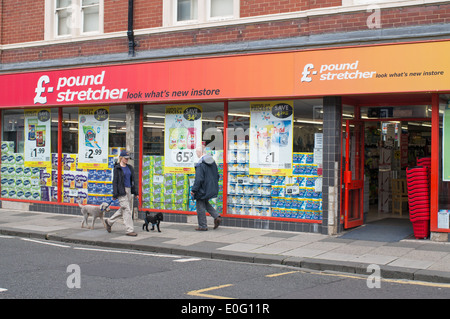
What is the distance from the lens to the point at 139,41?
1430cm

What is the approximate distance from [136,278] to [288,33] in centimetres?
678

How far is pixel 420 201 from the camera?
11.1 metres

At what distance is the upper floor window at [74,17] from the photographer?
15.4 metres

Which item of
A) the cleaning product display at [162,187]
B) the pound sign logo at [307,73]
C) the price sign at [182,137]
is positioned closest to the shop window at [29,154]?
the cleaning product display at [162,187]

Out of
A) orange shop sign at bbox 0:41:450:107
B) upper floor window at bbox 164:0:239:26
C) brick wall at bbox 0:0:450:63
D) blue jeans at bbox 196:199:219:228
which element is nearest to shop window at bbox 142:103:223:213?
orange shop sign at bbox 0:41:450:107

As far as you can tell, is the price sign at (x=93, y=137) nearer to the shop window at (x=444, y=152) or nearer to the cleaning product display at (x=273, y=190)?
the cleaning product display at (x=273, y=190)

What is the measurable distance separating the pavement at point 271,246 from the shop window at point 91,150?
135 centimetres

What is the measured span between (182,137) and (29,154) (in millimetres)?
5274

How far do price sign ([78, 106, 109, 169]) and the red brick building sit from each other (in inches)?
9.0

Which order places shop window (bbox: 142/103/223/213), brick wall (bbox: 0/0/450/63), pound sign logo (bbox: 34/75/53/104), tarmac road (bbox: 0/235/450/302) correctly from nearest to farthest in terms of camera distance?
1. tarmac road (bbox: 0/235/450/302)
2. brick wall (bbox: 0/0/450/63)
3. shop window (bbox: 142/103/223/213)
4. pound sign logo (bbox: 34/75/53/104)

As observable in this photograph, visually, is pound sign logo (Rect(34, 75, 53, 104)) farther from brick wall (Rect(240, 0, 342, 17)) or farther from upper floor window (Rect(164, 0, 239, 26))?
brick wall (Rect(240, 0, 342, 17))

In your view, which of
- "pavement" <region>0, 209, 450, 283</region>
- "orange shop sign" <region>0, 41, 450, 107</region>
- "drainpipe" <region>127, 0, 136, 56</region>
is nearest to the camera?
"pavement" <region>0, 209, 450, 283</region>

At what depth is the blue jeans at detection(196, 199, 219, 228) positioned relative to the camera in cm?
1241
